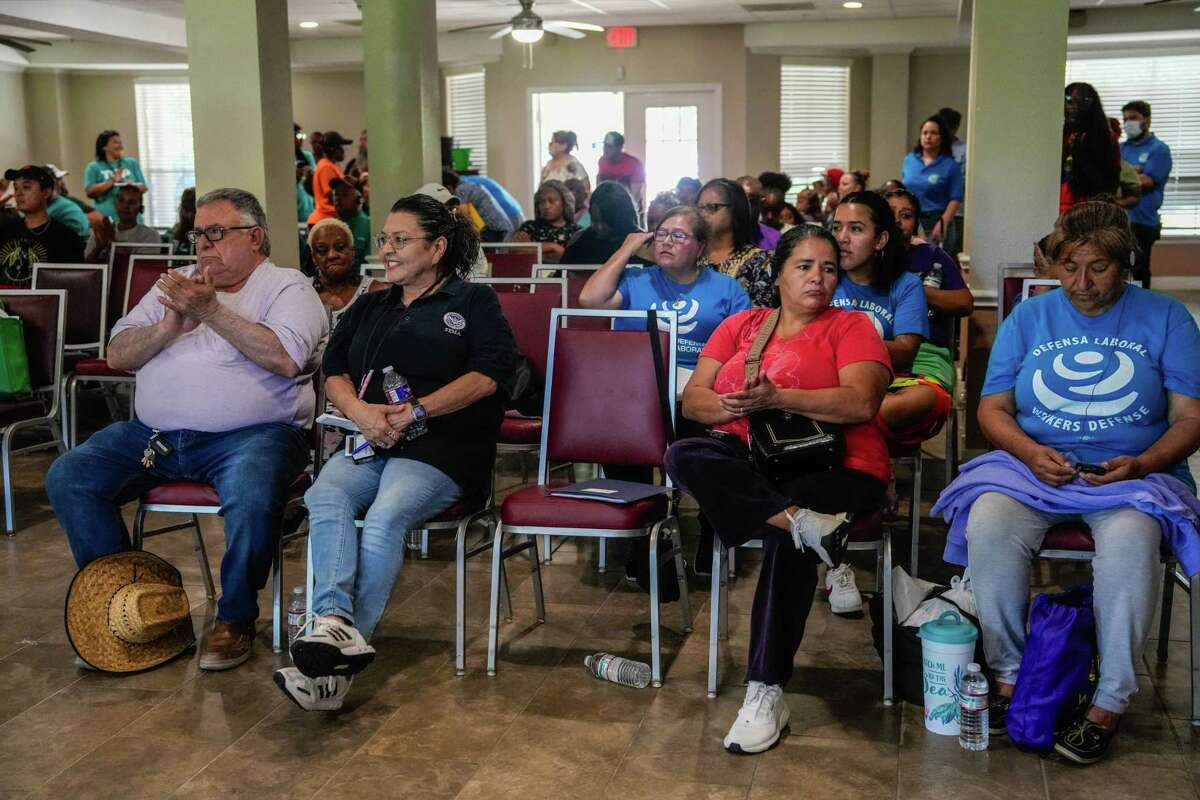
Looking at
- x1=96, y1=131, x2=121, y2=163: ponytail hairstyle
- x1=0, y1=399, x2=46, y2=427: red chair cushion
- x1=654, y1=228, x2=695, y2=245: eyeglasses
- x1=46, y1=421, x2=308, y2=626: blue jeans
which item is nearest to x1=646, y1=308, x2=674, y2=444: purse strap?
x1=654, y1=228, x2=695, y2=245: eyeglasses

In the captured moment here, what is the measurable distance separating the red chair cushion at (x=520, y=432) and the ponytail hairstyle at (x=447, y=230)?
0.71 meters

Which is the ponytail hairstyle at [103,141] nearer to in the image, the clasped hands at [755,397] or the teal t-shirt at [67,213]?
the teal t-shirt at [67,213]

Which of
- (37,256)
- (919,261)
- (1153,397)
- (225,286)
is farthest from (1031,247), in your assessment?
(37,256)

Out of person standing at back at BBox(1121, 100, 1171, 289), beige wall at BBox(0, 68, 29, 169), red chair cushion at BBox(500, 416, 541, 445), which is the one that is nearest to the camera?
red chair cushion at BBox(500, 416, 541, 445)

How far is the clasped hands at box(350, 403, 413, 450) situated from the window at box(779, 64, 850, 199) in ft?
34.0

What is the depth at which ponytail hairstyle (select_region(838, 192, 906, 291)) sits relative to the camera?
379 centimetres

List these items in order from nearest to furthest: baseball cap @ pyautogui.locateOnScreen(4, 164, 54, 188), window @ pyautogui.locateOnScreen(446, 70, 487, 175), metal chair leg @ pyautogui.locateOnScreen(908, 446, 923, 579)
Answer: metal chair leg @ pyautogui.locateOnScreen(908, 446, 923, 579)
baseball cap @ pyautogui.locateOnScreen(4, 164, 54, 188)
window @ pyautogui.locateOnScreen(446, 70, 487, 175)

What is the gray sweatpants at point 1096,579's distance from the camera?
2.61 meters

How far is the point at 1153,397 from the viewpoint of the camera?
2838 millimetres

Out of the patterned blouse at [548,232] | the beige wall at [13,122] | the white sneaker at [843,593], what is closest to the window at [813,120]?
the patterned blouse at [548,232]

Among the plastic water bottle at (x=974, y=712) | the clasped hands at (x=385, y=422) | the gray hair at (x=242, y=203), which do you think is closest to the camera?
the plastic water bottle at (x=974, y=712)

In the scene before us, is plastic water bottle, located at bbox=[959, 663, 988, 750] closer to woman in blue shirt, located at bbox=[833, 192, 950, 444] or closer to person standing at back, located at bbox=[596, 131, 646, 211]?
woman in blue shirt, located at bbox=[833, 192, 950, 444]

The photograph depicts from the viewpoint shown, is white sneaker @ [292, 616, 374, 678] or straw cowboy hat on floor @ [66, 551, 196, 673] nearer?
white sneaker @ [292, 616, 374, 678]

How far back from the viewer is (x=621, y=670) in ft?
10.0
